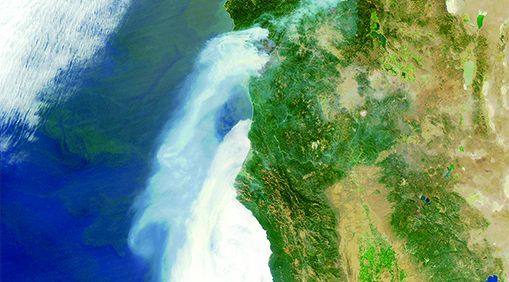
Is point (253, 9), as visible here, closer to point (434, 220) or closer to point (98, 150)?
point (98, 150)

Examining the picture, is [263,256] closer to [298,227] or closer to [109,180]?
[298,227]

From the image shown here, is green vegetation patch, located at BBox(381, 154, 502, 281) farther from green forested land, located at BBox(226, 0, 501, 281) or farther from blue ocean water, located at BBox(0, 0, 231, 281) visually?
blue ocean water, located at BBox(0, 0, 231, 281)

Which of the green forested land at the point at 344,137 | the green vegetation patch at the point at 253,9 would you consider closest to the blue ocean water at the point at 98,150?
the green vegetation patch at the point at 253,9

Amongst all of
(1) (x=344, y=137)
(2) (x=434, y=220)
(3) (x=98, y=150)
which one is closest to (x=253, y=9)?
(1) (x=344, y=137)

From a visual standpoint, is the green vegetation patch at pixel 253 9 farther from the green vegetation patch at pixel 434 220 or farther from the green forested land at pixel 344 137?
the green vegetation patch at pixel 434 220

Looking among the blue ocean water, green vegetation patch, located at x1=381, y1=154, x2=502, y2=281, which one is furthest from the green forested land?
the blue ocean water
